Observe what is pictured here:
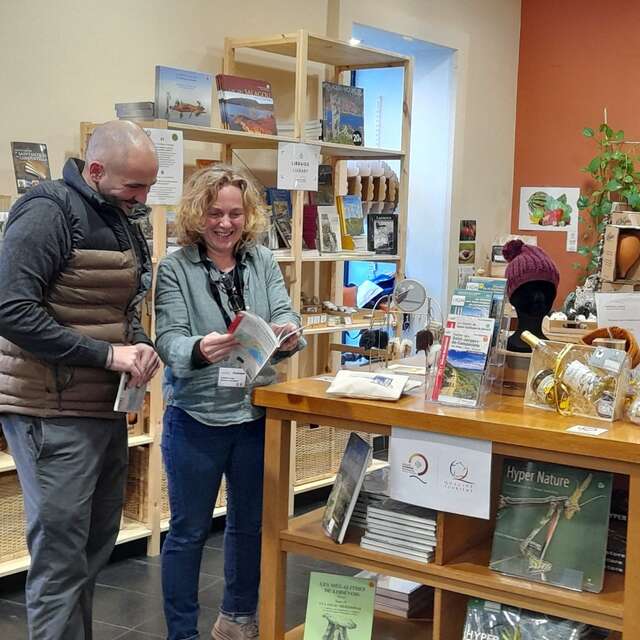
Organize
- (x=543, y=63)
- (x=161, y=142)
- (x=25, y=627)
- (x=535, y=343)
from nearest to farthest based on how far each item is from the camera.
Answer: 1. (x=535, y=343)
2. (x=25, y=627)
3. (x=161, y=142)
4. (x=543, y=63)

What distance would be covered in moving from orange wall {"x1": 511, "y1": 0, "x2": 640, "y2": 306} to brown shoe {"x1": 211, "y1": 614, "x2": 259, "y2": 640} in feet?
13.7

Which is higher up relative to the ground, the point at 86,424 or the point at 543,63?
the point at 543,63

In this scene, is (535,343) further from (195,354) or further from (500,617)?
(195,354)

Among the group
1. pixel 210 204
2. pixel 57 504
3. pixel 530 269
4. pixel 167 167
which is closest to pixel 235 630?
pixel 57 504

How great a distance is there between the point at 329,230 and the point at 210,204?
6.61ft

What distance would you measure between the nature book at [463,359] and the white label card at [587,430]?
27cm

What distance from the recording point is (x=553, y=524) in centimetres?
220

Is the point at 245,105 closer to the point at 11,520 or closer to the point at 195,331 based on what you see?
the point at 195,331

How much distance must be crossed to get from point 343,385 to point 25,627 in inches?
63.3

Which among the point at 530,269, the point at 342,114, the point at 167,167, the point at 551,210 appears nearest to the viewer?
the point at 530,269

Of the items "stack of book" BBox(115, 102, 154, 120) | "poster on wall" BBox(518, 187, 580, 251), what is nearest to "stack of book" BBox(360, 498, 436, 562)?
"stack of book" BBox(115, 102, 154, 120)

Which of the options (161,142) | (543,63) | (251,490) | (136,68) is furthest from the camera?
(543,63)

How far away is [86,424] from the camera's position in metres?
2.35

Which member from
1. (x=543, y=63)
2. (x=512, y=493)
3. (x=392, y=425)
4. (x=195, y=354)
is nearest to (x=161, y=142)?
(x=195, y=354)
